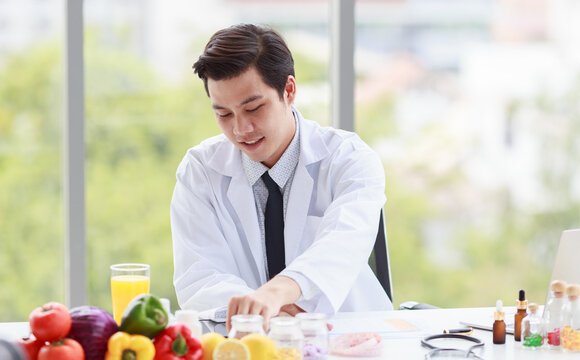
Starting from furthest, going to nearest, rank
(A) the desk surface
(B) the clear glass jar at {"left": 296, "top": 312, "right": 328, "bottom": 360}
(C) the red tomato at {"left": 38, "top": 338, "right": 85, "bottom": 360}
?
(A) the desk surface < (B) the clear glass jar at {"left": 296, "top": 312, "right": 328, "bottom": 360} < (C) the red tomato at {"left": 38, "top": 338, "right": 85, "bottom": 360}

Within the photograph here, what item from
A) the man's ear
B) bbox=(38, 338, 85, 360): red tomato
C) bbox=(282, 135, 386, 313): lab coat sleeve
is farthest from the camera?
the man's ear

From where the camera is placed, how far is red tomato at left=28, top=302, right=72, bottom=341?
4.41 feet

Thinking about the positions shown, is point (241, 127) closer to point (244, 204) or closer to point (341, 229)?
point (244, 204)

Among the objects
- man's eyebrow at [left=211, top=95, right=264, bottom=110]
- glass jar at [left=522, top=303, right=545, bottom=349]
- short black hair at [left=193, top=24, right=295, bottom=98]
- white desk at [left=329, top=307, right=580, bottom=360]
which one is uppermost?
short black hair at [left=193, top=24, right=295, bottom=98]

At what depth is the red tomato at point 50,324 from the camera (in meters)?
1.34

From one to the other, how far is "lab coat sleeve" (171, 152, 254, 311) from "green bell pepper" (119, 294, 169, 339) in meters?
0.62

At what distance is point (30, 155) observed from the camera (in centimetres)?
342

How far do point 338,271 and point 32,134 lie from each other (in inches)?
75.2

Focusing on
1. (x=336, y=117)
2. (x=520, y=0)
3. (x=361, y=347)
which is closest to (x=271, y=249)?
(x=361, y=347)

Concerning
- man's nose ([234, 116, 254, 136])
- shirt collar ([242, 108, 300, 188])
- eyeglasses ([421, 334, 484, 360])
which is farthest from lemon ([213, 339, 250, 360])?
shirt collar ([242, 108, 300, 188])

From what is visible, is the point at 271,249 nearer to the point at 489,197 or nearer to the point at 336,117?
the point at 336,117

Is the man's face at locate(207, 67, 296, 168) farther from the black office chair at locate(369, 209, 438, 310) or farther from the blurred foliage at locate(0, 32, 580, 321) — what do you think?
the blurred foliage at locate(0, 32, 580, 321)

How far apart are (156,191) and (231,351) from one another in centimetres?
221

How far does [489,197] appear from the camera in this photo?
12.4 ft
